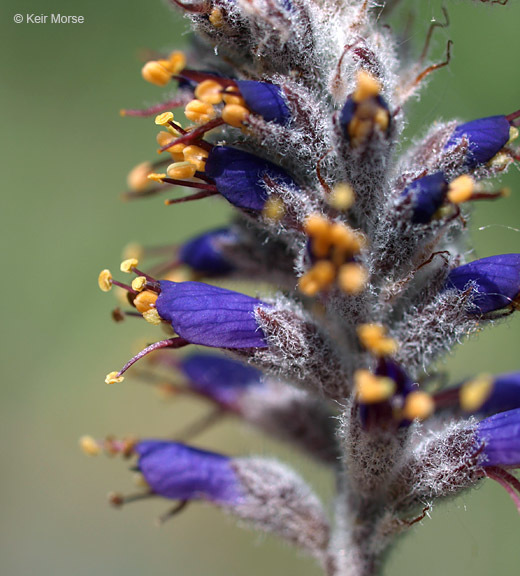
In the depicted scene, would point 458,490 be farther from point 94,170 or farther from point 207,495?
point 94,170

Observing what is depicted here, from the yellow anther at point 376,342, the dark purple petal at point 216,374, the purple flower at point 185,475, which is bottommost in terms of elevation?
the purple flower at point 185,475

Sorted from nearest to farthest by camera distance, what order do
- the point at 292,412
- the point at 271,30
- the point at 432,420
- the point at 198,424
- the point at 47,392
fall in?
the point at 271,30 < the point at 432,420 < the point at 292,412 < the point at 198,424 < the point at 47,392

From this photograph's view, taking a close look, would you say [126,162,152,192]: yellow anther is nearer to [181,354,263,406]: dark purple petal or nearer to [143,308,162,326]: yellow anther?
[143,308,162,326]: yellow anther

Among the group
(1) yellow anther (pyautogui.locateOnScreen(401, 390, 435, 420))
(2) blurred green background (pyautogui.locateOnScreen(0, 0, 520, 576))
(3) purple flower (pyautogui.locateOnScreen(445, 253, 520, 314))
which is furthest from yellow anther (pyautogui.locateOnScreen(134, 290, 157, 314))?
(2) blurred green background (pyautogui.locateOnScreen(0, 0, 520, 576))

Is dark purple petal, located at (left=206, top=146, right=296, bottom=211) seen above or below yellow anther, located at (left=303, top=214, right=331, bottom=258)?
above

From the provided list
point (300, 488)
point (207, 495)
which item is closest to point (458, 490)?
point (300, 488)

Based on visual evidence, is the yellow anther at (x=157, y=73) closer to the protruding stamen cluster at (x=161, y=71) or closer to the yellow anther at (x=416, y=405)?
the protruding stamen cluster at (x=161, y=71)

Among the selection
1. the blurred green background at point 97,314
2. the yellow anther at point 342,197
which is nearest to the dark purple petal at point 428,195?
the yellow anther at point 342,197
